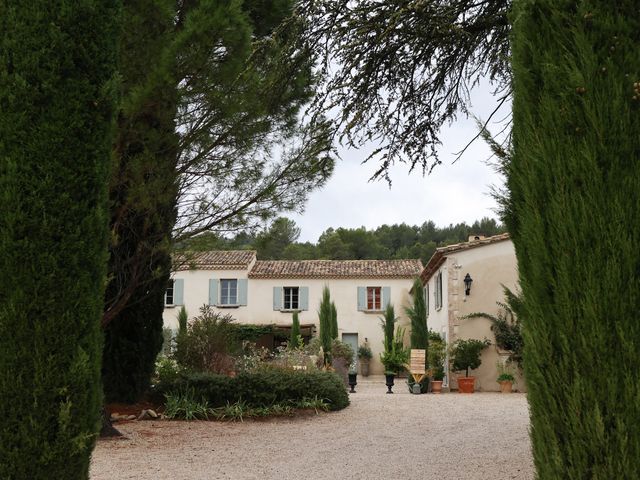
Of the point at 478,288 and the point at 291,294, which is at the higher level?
the point at 291,294

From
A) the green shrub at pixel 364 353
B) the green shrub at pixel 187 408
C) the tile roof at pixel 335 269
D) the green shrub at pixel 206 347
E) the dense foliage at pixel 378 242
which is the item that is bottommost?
the green shrub at pixel 187 408

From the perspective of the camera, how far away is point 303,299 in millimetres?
27609

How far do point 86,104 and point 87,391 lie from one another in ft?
5.32

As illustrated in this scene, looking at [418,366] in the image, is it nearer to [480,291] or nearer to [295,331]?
[480,291]

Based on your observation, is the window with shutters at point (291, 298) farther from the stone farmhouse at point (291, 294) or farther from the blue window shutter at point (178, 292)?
the blue window shutter at point (178, 292)

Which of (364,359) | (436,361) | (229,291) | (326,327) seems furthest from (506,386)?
(229,291)

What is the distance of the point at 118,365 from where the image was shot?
420 inches

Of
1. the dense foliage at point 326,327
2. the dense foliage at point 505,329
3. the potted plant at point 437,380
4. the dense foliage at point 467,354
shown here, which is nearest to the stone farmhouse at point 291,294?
the dense foliage at point 326,327

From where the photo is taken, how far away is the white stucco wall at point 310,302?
27344 mm

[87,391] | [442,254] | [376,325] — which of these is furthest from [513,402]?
[376,325]

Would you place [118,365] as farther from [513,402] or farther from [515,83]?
[515,83]

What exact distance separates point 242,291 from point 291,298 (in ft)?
7.26

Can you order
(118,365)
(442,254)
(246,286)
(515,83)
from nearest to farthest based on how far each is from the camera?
1. (515,83)
2. (118,365)
3. (442,254)
4. (246,286)

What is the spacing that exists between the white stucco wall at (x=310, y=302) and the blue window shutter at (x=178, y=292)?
0.53 ft
